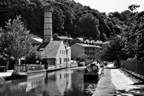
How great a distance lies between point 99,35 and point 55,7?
127 feet

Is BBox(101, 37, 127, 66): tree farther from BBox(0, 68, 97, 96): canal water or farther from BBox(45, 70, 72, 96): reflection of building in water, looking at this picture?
BBox(0, 68, 97, 96): canal water

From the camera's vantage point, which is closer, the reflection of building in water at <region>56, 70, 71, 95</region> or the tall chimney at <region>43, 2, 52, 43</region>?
the reflection of building in water at <region>56, 70, 71, 95</region>

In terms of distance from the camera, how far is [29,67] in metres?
39.2

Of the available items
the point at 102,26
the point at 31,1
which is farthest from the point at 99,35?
the point at 31,1

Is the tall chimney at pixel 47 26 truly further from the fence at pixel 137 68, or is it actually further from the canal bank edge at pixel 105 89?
the canal bank edge at pixel 105 89

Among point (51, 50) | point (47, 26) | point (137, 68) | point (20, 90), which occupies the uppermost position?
point (47, 26)

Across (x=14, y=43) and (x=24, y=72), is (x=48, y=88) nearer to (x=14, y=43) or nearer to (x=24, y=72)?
(x=24, y=72)

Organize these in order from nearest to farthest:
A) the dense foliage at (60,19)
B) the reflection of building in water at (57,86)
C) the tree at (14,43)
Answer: the reflection of building in water at (57,86) → the tree at (14,43) → the dense foliage at (60,19)

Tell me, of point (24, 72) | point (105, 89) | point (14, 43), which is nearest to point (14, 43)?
point (14, 43)

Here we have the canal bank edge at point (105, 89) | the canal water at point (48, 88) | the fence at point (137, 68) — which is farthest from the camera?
the fence at point (137, 68)

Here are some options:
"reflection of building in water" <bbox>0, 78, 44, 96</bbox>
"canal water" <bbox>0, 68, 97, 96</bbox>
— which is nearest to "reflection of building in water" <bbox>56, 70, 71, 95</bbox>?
"canal water" <bbox>0, 68, 97, 96</bbox>

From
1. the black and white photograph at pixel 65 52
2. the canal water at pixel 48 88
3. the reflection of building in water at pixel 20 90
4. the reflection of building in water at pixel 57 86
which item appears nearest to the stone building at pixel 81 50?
the black and white photograph at pixel 65 52

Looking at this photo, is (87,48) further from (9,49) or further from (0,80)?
(0,80)

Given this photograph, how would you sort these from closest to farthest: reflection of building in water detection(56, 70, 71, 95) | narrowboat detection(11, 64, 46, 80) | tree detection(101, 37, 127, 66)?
reflection of building in water detection(56, 70, 71, 95) → narrowboat detection(11, 64, 46, 80) → tree detection(101, 37, 127, 66)
